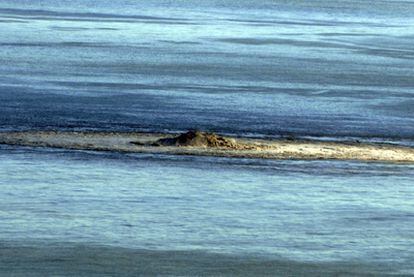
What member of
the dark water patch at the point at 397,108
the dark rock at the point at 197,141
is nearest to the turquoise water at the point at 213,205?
the dark rock at the point at 197,141

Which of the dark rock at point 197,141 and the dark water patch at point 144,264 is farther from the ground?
the dark rock at point 197,141

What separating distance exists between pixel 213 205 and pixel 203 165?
3.56m

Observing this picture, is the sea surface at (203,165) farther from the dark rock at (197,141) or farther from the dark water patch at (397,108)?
the dark rock at (197,141)

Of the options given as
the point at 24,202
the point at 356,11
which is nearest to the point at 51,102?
the point at 24,202

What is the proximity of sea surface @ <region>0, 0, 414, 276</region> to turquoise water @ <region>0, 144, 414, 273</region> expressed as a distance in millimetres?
41

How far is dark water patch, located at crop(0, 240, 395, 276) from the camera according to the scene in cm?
1812

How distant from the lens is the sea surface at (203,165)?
19375 millimetres

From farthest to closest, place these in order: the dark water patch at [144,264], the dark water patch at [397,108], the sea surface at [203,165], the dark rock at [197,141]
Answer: the dark water patch at [397,108] → the dark rock at [197,141] → the sea surface at [203,165] → the dark water patch at [144,264]

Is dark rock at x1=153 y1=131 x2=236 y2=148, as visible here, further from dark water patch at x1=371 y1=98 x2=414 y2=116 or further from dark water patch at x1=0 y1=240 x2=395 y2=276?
dark water patch at x1=0 y1=240 x2=395 y2=276

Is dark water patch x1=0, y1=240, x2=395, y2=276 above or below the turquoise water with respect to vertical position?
below

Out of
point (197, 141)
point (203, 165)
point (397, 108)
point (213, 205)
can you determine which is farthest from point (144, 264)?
point (397, 108)

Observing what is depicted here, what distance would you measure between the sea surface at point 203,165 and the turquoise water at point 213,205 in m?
0.04

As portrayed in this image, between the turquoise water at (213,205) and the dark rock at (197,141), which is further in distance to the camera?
the dark rock at (197,141)

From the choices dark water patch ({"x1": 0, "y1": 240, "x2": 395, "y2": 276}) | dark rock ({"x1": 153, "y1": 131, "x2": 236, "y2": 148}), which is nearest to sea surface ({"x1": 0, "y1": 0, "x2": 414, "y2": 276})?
dark water patch ({"x1": 0, "y1": 240, "x2": 395, "y2": 276})
